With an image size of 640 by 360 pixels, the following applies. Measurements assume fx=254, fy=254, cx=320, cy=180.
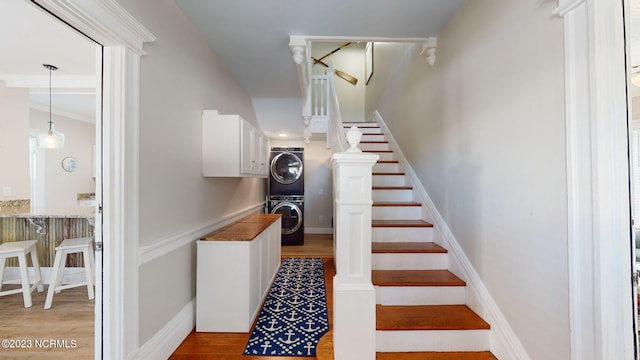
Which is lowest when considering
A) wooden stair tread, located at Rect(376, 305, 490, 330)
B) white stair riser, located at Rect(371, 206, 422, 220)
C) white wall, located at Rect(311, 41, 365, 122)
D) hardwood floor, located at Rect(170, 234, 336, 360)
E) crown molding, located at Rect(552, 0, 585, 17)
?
hardwood floor, located at Rect(170, 234, 336, 360)

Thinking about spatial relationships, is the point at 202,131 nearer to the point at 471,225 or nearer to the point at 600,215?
the point at 471,225

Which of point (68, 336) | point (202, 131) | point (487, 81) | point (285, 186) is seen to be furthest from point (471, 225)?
point (285, 186)

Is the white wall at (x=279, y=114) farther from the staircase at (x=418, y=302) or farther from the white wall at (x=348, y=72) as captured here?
the staircase at (x=418, y=302)

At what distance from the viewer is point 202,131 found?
2.34 meters

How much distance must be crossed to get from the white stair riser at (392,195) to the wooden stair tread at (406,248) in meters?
0.68

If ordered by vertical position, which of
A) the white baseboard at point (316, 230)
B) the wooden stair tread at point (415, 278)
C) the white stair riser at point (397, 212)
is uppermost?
the white stair riser at point (397, 212)

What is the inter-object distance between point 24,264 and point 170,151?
208 centimetres

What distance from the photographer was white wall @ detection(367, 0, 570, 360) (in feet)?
3.80

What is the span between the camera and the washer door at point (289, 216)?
15.7 feet

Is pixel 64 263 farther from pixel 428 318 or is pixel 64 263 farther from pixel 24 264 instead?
pixel 428 318

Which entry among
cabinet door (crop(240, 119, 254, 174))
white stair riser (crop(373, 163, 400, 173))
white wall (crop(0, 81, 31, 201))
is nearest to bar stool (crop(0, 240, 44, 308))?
white wall (crop(0, 81, 31, 201))

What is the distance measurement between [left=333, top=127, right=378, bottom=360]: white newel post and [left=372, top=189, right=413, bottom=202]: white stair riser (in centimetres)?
155

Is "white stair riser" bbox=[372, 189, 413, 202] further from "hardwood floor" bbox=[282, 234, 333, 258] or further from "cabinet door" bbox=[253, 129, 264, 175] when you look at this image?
"hardwood floor" bbox=[282, 234, 333, 258]

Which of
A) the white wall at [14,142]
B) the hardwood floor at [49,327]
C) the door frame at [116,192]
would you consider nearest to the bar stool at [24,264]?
the hardwood floor at [49,327]
